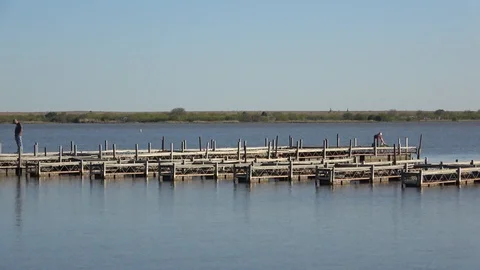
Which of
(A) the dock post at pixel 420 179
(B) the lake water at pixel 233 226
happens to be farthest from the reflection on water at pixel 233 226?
(A) the dock post at pixel 420 179

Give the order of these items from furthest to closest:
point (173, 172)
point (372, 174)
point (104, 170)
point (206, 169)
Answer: point (206, 169) → point (104, 170) → point (173, 172) → point (372, 174)

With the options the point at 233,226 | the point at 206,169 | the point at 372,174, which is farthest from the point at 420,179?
the point at 233,226

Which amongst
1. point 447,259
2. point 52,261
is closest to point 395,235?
point 447,259

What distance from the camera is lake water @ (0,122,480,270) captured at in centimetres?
2692

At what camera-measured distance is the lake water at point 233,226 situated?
26.9 m

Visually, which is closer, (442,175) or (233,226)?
(233,226)

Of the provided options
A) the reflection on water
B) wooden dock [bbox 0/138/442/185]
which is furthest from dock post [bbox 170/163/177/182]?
the reflection on water

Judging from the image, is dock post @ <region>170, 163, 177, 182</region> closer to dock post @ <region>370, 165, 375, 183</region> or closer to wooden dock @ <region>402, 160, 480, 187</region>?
dock post @ <region>370, 165, 375, 183</region>

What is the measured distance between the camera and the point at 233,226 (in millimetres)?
32875

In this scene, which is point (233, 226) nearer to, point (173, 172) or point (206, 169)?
point (173, 172)

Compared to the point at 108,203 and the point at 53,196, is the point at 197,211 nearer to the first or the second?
the point at 108,203

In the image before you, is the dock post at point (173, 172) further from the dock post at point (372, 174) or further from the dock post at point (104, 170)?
the dock post at point (372, 174)

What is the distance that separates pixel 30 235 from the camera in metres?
30.6

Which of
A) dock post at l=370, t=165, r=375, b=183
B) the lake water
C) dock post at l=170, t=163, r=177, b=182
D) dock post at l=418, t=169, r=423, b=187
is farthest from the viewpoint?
dock post at l=170, t=163, r=177, b=182
